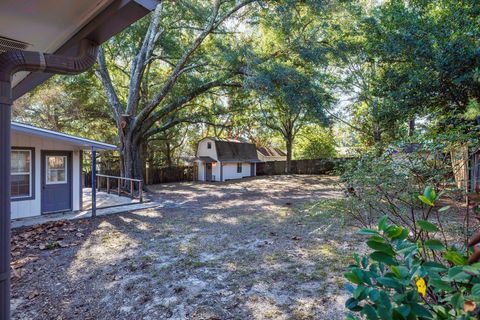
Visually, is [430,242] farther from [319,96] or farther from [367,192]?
[319,96]

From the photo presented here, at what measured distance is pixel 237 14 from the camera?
11930 millimetres

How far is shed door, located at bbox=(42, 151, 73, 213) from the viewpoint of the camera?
26.9 feet

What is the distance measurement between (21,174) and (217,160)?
13.0m

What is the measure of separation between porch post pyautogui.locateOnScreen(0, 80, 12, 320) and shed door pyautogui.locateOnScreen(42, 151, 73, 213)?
24.7ft

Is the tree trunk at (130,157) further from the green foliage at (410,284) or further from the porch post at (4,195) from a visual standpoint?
the green foliage at (410,284)

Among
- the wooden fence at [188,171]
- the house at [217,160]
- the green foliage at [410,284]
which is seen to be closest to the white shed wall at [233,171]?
the house at [217,160]

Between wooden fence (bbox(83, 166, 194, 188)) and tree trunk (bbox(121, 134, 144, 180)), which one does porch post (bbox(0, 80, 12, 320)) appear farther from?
wooden fence (bbox(83, 166, 194, 188))

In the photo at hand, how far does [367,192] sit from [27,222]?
8236 millimetres

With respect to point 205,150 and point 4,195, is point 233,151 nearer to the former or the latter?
point 205,150

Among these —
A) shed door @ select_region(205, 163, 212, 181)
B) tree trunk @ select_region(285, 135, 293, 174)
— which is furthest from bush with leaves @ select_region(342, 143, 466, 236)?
tree trunk @ select_region(285, 135, 293, 174)

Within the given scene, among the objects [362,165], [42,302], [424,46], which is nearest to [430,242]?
[362,165]

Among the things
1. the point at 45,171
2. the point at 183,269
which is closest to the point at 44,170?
the point at 45,171

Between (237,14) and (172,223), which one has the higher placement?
(237,14)

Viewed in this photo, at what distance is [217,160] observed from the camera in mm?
19844
